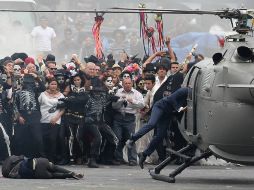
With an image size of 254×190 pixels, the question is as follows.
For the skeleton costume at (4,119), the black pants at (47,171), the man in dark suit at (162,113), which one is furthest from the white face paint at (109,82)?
the black pants at (47,171)

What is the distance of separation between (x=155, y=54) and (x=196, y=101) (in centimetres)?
649

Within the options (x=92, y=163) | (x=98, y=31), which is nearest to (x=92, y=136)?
(x=92, y=163)

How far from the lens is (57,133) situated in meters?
22.8

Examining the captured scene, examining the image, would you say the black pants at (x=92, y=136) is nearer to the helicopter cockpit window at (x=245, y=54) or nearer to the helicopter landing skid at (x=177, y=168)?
the helicopter landing skid at (x=177, y=168)

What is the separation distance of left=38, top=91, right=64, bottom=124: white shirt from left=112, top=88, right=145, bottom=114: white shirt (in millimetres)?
1135

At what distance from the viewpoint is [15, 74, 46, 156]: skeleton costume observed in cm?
2252

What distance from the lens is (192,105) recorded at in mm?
18016

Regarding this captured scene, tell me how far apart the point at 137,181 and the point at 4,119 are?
472cm

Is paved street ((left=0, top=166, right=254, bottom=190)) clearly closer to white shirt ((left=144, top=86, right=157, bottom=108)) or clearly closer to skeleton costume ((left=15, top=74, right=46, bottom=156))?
skeleton costume ((left=15, top=74, right=46, bottom=156))

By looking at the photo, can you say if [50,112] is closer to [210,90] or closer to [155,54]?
[155,54]

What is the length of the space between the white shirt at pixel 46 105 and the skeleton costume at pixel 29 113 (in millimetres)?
117

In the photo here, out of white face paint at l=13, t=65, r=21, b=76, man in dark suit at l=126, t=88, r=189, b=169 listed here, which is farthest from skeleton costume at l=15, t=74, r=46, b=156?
man in dark suit at l=126, t=88, r=189, b=169

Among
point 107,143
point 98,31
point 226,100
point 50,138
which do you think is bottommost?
Result: point 107,143

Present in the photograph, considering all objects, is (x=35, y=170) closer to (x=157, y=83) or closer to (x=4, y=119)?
(x=4, y=119)
